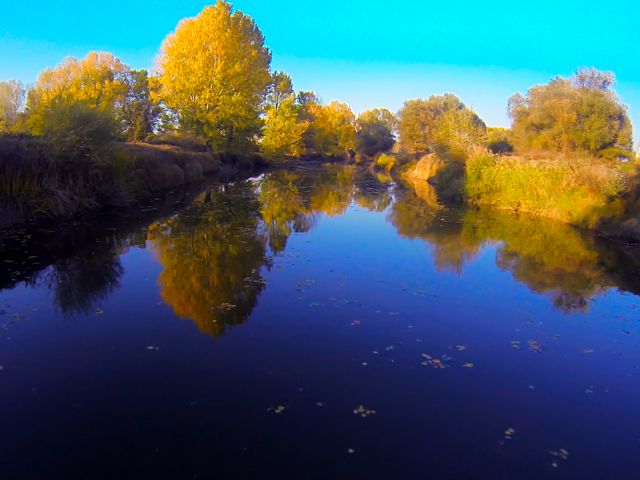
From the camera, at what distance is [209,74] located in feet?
103

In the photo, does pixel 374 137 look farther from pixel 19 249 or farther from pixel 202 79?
pixel 19 249

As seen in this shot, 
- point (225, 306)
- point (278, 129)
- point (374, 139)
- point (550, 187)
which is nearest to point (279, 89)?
point (278, 129)

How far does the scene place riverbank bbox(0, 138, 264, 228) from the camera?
1457 centimetres

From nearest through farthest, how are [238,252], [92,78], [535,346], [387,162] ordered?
[535,346] → [238,252] → [92,78] → [387,162]

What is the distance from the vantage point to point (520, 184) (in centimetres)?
2448

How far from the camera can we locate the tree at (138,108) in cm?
3997

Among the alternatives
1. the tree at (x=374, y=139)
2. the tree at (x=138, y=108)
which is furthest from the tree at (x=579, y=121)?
the tree at (x=374, y=139)

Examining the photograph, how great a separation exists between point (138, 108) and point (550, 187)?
37.0 m

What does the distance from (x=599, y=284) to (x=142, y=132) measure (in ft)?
128

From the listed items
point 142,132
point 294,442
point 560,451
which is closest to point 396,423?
point 294,442

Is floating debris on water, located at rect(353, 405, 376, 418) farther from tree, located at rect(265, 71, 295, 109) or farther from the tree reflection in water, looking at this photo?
tree, located at rect(265, 71, 295, 109)

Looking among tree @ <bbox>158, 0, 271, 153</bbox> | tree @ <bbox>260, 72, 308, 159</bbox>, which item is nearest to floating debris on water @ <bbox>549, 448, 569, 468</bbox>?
tree @ <bbox>158, 0, 271, 153</bbox>

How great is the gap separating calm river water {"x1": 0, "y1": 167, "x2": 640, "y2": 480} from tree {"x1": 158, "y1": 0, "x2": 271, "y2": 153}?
1920cm

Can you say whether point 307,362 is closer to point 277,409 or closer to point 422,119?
point 277,409
